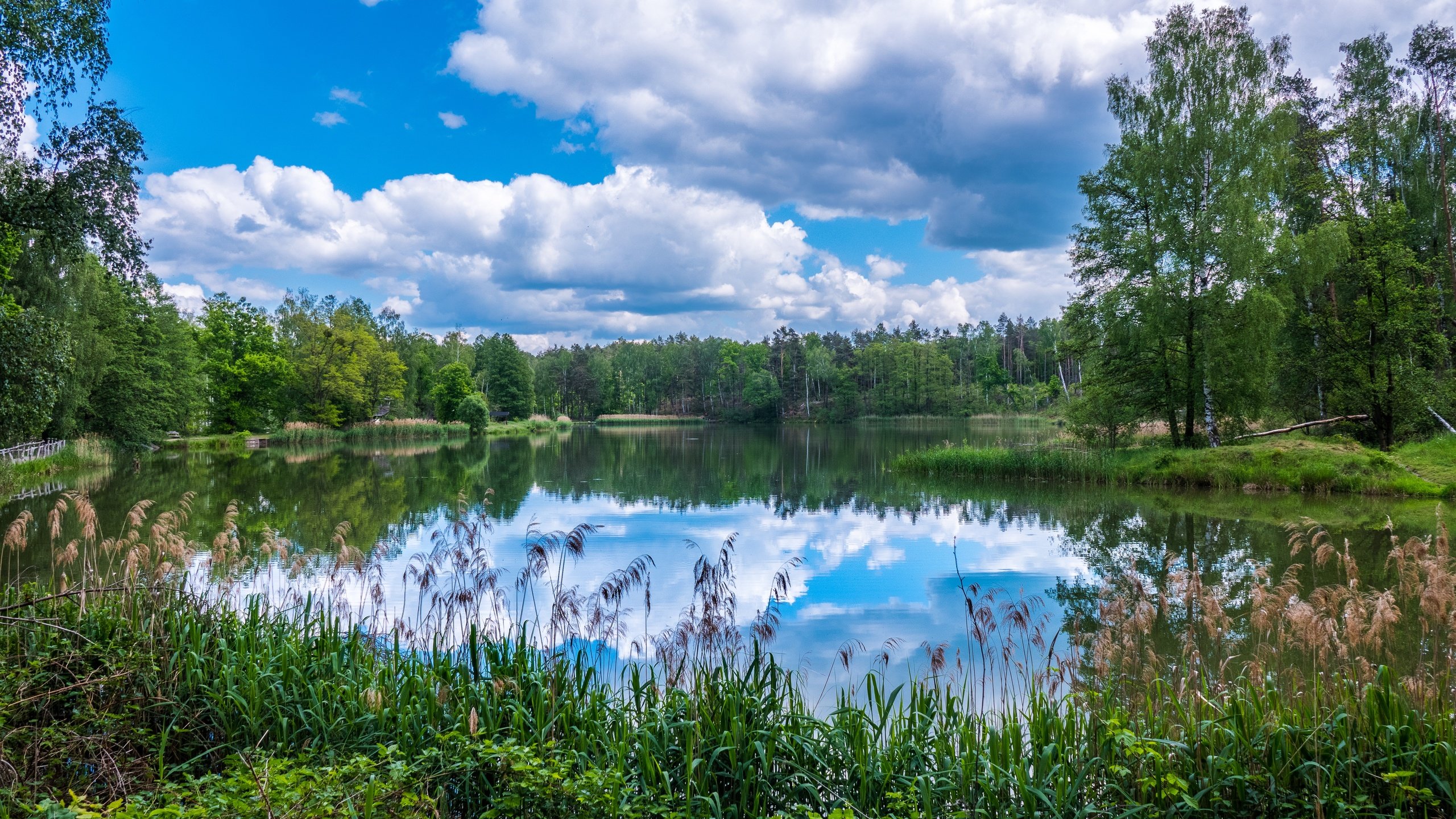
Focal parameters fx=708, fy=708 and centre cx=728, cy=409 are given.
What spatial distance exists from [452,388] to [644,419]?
32857 mm

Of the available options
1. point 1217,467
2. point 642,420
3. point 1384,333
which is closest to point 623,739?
point 1217,467

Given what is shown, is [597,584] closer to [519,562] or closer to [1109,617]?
[519,562]

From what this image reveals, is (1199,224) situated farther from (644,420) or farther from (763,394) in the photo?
(644,420)

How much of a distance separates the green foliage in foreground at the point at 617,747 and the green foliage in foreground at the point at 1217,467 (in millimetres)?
16951

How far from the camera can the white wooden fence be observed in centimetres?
2231

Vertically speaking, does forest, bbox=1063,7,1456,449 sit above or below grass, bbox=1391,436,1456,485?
above

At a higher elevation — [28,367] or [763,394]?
[763,394]

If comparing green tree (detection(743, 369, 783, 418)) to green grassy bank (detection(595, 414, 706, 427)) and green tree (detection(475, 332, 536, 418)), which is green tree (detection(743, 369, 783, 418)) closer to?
green grassy bank (detection(595, 414, 706, 427))

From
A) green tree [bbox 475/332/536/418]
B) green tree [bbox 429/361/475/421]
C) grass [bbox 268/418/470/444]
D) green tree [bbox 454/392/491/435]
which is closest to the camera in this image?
grass [bbox 268/418/470/444]

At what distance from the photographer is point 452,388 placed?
2450 inches

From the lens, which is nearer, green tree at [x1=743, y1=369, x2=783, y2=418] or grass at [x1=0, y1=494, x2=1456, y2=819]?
grass at [x1=0, y1=494, x2=1456, y2=819]

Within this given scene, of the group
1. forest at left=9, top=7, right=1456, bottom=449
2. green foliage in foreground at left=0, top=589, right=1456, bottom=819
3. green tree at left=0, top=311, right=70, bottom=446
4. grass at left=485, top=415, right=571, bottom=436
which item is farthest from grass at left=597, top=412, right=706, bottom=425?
green foliage in foreground at left=0, top=589, right=1456, bottom=819

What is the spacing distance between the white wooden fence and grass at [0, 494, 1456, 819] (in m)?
24.0

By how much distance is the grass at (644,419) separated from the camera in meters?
88.9
